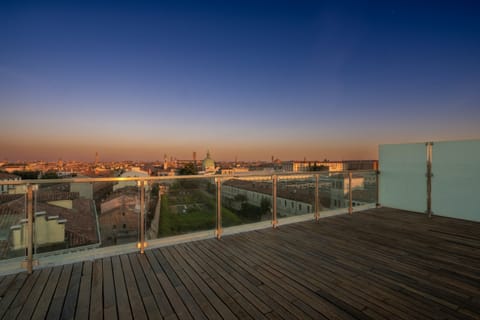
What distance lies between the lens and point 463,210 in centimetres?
450

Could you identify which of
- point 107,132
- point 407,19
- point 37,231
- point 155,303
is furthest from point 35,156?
point 407,19

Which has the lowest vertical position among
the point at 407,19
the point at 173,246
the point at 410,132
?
the point at 173,246

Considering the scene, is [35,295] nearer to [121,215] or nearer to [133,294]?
[133,294]

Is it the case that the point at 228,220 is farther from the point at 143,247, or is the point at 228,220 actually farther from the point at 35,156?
the point at 35,156

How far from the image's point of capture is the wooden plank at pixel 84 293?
158cm

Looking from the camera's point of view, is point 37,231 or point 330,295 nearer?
point 330,295

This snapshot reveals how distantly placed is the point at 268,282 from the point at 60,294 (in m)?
1.80

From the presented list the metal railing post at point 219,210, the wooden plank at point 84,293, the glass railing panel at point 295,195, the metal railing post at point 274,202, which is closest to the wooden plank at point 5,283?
the wooden plank at point 84,293

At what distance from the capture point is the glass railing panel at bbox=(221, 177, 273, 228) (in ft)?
11.7

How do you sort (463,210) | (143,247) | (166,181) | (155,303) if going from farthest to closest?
(463,210) → (166,181) → (143,247) → (155,303)

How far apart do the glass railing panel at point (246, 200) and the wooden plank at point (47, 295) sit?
2.09 metres

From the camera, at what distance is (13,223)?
227 cm

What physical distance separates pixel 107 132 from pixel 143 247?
21.5m

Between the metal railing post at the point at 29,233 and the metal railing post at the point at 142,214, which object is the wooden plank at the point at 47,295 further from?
the metal railing post at the point at 142,214
